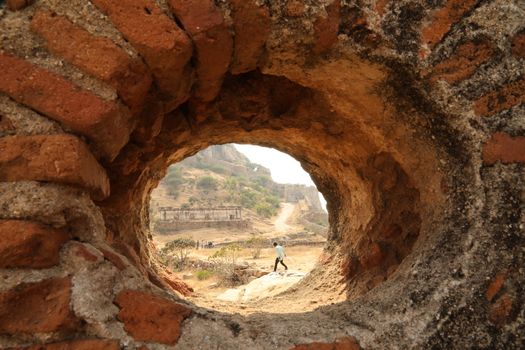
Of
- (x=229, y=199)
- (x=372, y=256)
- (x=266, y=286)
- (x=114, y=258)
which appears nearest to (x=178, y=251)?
(x=266, y=286)

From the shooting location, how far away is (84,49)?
99cm

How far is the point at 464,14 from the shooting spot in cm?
113

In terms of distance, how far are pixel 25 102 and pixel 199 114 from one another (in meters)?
0.94

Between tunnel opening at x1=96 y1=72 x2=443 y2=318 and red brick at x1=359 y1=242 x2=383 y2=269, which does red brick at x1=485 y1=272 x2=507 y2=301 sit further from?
red brick at x1=359 y1=242 x2=383 y2=269

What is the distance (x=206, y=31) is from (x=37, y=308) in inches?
32.7

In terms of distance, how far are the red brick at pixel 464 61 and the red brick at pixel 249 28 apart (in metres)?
0.53

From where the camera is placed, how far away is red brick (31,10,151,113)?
0.98 meters

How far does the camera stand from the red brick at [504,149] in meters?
1.07

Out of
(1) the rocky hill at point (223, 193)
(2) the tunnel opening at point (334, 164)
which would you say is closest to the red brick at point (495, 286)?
(2) the tunnel opening at point (334, 164)

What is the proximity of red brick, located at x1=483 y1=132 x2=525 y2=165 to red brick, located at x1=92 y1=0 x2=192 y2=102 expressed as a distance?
0.91m

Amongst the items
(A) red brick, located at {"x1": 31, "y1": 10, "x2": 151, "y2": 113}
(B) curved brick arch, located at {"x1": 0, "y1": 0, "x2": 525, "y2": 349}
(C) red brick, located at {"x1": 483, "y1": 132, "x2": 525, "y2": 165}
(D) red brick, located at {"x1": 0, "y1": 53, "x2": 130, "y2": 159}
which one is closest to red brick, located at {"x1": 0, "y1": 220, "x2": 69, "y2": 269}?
(B) curved brick arch, located at {"x1": 0, "y1": 0, "x2": 525, "y2": 349}

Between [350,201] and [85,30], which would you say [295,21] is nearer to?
[85,30]

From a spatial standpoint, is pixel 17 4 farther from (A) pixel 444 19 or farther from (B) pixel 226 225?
(B) pixel 226 225

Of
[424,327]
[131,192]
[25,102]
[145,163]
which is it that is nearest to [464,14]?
[424,327]
